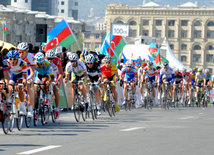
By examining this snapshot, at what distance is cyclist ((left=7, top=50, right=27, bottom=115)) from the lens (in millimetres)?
14828

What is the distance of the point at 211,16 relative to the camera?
181500 millimetres

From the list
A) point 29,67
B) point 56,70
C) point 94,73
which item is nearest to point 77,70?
point 56,70

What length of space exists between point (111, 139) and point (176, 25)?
17041 cm


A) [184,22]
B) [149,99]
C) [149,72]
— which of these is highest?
[184,22]

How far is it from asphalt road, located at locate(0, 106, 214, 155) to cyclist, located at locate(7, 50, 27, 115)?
0.71 metres

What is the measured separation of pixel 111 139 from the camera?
515 inches

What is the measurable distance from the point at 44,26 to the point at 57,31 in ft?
8.81

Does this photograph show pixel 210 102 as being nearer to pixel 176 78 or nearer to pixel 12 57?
pixel 176 78

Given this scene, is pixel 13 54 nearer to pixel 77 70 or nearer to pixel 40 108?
pixel 40 108

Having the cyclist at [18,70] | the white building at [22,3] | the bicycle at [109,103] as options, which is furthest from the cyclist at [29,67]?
the white building at [22,3]

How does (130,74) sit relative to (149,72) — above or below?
below

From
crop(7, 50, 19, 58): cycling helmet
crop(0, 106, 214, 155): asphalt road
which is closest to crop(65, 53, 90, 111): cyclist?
crop(0, 106, 214, 155): asphalt road

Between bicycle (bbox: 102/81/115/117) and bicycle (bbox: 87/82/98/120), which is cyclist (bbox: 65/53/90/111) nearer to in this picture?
bicycle (bbox: 87/82/98/120)

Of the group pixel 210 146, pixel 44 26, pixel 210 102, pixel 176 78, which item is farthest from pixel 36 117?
pixel 210 102
